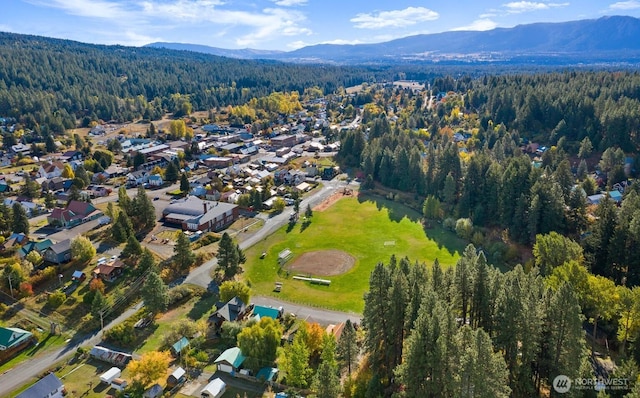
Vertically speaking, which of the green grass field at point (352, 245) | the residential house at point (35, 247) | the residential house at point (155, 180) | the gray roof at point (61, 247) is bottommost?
the green grass field at point (352, 245)

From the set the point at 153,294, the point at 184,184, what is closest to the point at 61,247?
the point at 153,294

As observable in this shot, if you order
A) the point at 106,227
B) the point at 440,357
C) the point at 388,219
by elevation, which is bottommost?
the point at 388,219

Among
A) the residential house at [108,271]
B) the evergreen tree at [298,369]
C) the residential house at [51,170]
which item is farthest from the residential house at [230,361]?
the residential house at [51,170]

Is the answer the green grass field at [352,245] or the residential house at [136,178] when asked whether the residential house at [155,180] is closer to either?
the residential house at [136,178]

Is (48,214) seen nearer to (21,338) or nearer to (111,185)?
(111,185)

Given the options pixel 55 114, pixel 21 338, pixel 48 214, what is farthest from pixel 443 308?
pixel 55 114

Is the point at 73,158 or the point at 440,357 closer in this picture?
the point at 440,357
